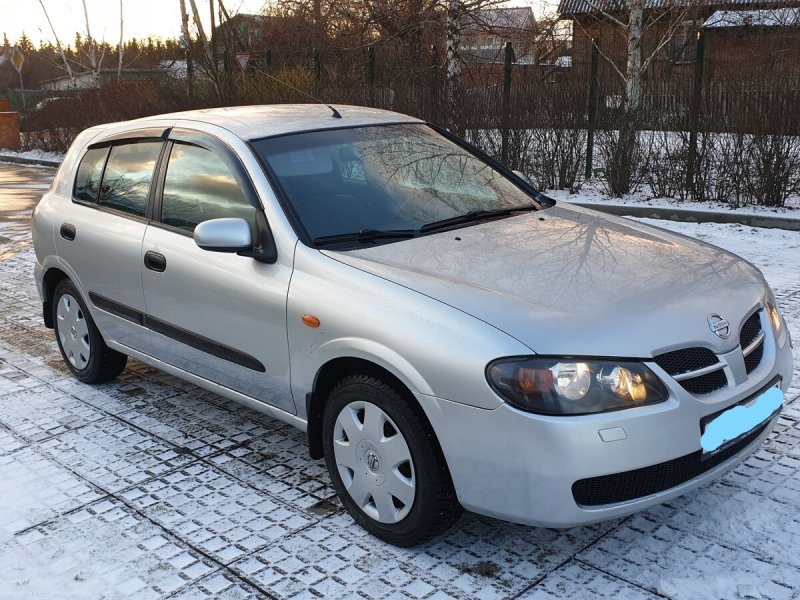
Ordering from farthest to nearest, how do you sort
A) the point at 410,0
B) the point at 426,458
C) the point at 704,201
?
the point at 410,0 → the point at 704,201 → the point at 426,458

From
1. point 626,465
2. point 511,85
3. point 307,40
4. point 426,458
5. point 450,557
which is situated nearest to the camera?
point 626,465

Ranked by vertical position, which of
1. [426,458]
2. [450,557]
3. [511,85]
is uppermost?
[511,85]

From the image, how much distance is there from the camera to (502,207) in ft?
13.8

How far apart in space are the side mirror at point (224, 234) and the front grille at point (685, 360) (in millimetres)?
1735

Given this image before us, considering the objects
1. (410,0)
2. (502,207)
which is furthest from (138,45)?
(502,207)

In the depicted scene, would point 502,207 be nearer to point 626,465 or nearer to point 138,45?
point 626,465

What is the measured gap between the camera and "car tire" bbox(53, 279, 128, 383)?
16.5 ft

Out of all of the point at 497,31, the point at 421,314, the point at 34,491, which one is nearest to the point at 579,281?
the point at 421,314

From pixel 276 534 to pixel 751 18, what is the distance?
23.5 metres

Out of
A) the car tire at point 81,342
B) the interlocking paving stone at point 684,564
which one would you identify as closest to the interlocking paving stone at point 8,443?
the car tire at point 81,342

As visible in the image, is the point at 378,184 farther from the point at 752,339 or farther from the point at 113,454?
the point at 113,454

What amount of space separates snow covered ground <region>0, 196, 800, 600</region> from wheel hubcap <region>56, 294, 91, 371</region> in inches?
25.4

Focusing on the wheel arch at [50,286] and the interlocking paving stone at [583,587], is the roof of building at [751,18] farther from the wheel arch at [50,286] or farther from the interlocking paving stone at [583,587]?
A: the interlocking paving stone at [583,587]

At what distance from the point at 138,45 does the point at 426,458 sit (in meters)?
69.3
